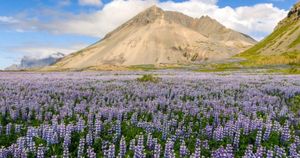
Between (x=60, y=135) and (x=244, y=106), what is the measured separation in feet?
25.1

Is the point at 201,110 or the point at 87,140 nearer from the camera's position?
the point at 87,140

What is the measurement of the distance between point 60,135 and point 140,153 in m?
2.66

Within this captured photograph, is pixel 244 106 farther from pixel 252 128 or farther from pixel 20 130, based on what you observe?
pixel 20 130

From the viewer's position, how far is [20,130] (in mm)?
10547

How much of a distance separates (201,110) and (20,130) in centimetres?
613

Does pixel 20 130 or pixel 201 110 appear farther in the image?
pixel 201 110

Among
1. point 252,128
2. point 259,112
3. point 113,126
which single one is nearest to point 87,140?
point 113,126

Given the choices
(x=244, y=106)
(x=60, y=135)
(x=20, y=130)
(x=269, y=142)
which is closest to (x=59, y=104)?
(x=20, y=130)

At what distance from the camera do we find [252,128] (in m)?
10.8

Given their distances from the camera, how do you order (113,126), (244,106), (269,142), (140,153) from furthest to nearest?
(244,106)
(113,126)
(269,142)
(140,153)

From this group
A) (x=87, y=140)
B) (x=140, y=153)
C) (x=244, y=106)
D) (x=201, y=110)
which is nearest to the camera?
(x=140, y=153)

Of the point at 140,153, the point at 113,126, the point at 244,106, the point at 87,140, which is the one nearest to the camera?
the point at 140,153

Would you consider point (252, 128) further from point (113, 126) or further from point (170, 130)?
point (113, 126)

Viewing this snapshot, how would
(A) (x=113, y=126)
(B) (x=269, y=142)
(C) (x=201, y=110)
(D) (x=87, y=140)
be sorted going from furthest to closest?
(C) (x=201, y=110) < (A) (x=113, y=126) < (B) (x=269, y=142) < (D) (x=87, y=140)
